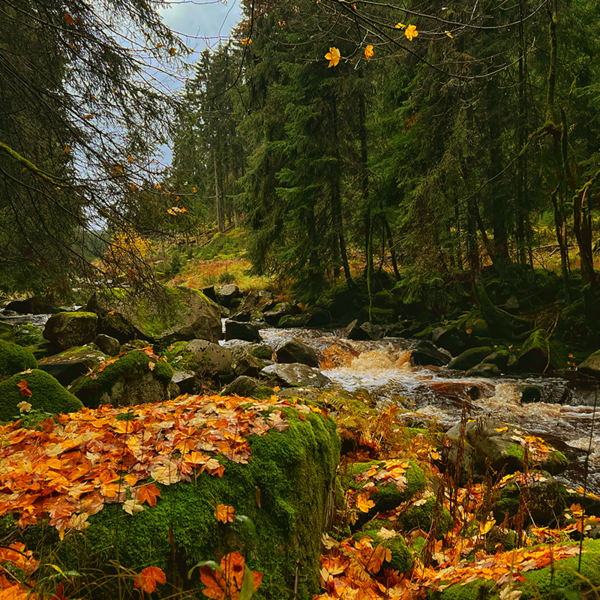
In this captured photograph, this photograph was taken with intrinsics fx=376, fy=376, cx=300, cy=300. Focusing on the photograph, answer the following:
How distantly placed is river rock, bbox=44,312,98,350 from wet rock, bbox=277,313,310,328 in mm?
8013

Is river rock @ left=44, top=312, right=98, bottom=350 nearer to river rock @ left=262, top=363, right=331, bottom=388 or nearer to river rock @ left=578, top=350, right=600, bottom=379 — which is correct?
river rock @ left=262, top=363, right=331, bottom=388

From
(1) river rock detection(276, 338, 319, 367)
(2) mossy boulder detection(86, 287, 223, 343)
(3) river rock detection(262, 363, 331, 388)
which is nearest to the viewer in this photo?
(2) mossy boulder detection(86, 287, 223, 343)

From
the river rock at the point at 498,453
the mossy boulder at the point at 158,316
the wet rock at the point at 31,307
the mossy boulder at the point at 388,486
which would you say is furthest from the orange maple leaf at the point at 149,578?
the wet rock at the point at 31,307

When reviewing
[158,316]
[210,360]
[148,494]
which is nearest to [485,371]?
[210,360]

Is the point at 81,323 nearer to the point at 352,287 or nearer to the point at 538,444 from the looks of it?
the point at 538,444

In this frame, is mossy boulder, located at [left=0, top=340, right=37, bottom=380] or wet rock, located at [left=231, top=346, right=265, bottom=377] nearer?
mossy boulder, located at [left=0, top=340, right=37, bottom=380]

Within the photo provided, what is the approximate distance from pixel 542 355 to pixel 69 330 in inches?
418

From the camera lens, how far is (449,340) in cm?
1091

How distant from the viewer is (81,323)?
8070 millimetres

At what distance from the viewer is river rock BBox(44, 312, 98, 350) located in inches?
309

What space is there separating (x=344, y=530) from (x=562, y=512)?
2568 millimetres

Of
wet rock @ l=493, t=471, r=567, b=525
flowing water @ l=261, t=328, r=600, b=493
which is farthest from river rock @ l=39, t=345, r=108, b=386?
wet rock @ l=493, t=471, r=567, b=525

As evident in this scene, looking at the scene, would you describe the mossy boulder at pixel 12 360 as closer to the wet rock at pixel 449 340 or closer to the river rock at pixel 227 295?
Result: the wet rock at pixel 449 340

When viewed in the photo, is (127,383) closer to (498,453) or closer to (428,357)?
(498,453)
